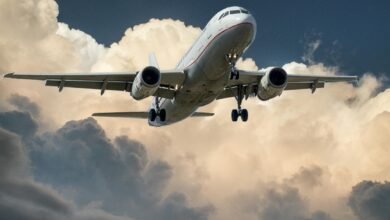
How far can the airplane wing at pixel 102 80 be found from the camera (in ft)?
123

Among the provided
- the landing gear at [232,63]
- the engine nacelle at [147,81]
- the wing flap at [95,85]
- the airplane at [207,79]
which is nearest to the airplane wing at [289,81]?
the airplane at [207,79]

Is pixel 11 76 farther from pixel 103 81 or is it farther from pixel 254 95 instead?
pixel 254 95

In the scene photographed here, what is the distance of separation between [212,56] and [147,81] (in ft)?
14.5

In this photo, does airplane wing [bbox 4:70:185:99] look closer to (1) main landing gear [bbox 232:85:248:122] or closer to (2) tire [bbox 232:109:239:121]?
(2) tire [bbox 232:109:239:121]

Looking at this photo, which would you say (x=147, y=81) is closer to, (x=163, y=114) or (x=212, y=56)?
(x=212, y=56)

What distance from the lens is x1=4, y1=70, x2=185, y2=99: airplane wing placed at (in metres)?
37.3

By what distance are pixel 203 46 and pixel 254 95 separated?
7.80 meters

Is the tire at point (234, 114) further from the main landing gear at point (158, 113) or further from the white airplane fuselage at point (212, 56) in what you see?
the main landing gear at point (158, 113)

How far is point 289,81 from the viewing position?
42094mm

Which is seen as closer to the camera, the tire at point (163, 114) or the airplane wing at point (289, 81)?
the airplane wing at point (289, 81)

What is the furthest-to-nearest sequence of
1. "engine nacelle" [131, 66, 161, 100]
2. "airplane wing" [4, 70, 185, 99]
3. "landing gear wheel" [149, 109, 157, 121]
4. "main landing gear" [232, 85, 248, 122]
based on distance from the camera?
"landing gear wheel" [149, 109, 157, 121]
"main landing gear" [232, 85, 248, 122]
"airplane wing" [4, 70, 185, 99]
"engine nacelle" [131, 66, 161, 100]

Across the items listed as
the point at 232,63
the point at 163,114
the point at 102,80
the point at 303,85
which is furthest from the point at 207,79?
the point at 303,85

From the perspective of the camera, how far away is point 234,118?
134 ft

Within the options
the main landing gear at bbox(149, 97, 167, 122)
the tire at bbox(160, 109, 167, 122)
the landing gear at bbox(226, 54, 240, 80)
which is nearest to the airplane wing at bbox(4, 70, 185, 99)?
the tire at bbox(160, 109, 167, 122)
